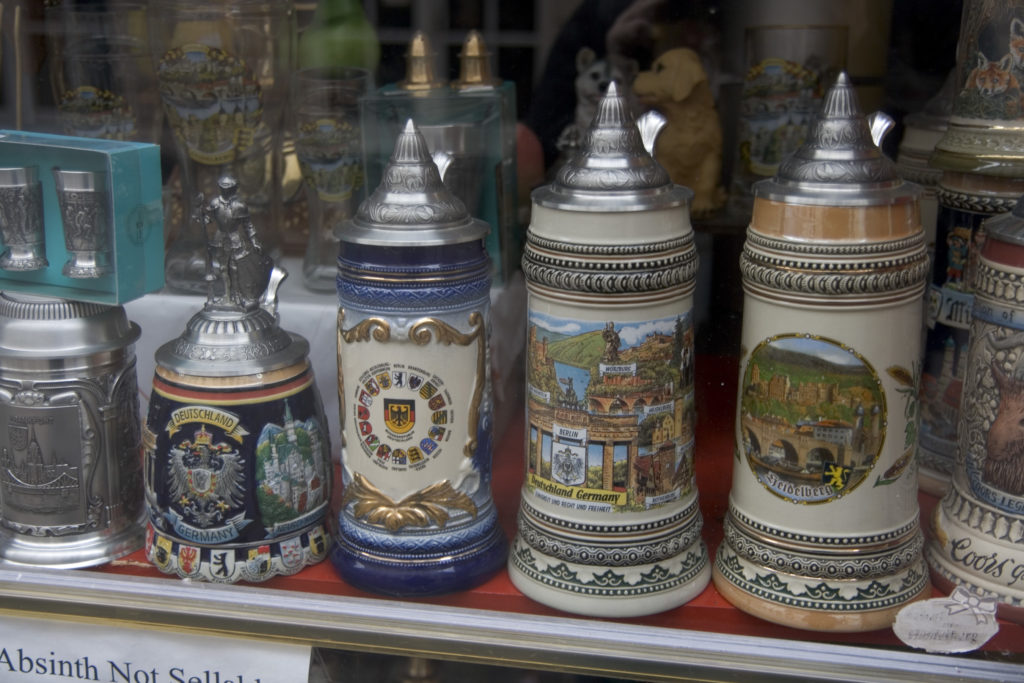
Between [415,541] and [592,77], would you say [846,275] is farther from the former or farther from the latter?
[592,77]

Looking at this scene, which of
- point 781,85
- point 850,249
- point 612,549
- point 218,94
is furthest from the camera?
point 781,85

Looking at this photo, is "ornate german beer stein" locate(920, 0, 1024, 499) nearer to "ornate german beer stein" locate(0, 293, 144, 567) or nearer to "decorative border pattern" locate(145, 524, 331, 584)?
"decorative border pattern" locate(145, 524, 331, 584)

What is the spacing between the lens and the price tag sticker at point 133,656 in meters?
1.09

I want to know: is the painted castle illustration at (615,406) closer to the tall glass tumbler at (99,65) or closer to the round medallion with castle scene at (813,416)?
the round medallion with castle scene at (813,416)

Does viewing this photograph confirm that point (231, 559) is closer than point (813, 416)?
No

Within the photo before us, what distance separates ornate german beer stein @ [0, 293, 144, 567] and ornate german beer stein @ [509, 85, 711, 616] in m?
0.45

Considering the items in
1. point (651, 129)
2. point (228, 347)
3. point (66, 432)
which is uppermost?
point (651, 129)

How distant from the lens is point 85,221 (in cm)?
108

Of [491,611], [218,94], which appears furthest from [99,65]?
[491,611]

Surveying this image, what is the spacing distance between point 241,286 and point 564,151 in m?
0.57

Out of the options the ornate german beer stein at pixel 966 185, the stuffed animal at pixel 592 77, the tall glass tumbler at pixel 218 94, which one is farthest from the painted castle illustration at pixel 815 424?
the tall glass tumbler at pixel 218 94

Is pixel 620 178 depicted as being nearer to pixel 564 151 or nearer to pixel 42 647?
pixel 564 151

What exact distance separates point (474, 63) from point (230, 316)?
516 mm

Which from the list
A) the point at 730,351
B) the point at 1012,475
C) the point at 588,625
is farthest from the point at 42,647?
the point at 1012,475
